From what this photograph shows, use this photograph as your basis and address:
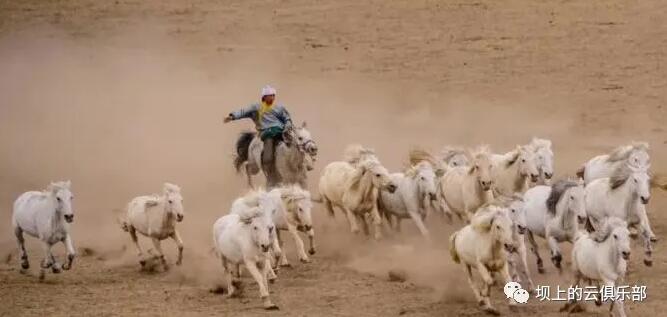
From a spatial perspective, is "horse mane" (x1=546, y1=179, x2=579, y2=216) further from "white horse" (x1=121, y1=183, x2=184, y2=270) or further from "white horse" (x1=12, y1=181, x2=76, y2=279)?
"white horse" (x1=12, y1=181, x2=76, y2=279)

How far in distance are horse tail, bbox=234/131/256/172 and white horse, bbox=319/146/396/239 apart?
183 cm

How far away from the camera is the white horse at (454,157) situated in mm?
23406

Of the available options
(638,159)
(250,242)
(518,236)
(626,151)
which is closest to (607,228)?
(518,236)

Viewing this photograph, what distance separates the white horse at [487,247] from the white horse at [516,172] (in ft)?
12.0

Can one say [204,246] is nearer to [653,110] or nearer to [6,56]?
[653,110]

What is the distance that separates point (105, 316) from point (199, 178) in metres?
10.3

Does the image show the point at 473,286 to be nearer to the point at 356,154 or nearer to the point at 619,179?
the point at 619,179

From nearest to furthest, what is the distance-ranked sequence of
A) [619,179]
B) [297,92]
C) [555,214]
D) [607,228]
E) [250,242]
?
[607,228] < [250,242] < [555,214] < [619,179] < [297,92]

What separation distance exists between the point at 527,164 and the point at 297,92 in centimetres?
1226

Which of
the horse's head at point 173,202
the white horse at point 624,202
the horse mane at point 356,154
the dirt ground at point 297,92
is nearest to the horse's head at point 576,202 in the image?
the white horse at point 624,202

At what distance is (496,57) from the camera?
33.7 metres

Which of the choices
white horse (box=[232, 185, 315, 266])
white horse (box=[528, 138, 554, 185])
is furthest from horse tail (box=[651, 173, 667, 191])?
white horse (box=[232, 185, 315, 266])

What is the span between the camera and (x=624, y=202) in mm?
19781

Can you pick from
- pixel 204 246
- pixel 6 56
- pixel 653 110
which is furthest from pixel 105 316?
pixel 6 56
